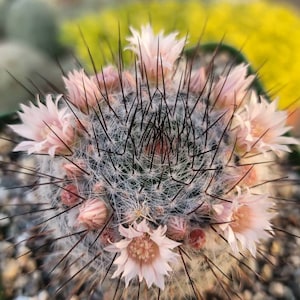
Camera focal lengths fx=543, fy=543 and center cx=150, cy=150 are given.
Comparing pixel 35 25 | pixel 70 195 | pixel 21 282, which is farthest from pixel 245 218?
pixel 35 25

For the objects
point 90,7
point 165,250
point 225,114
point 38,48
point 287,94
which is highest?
point 90,7

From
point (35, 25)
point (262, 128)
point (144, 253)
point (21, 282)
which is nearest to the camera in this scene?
point (144, 253)

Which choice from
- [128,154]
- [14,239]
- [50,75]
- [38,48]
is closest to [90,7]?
[38,48]

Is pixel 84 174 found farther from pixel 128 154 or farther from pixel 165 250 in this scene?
pixel 165 250

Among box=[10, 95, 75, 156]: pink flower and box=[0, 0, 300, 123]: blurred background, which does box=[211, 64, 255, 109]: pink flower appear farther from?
box=[0, 0, 300, 123]: blurred background

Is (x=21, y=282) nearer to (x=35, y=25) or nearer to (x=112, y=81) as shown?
(x=112, y=81)

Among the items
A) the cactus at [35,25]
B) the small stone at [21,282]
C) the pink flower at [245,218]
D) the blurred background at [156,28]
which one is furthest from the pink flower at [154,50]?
the cactus at [35,25]
